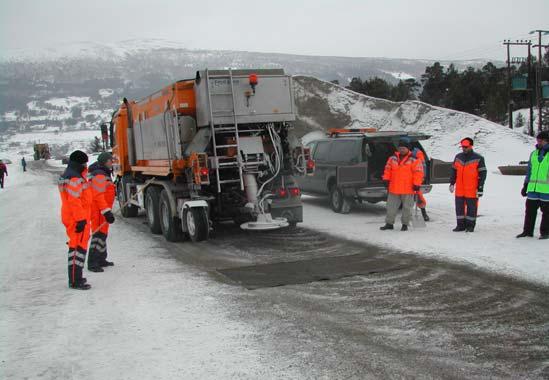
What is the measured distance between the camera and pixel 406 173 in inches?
411

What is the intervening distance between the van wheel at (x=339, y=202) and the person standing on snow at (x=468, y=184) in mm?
3472

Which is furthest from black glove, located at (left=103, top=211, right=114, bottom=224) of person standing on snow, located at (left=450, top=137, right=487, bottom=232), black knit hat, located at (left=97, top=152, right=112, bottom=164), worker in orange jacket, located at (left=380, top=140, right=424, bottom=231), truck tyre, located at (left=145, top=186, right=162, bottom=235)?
person standing on snow, located at (left=450, top=137, right=487, bottom=232)

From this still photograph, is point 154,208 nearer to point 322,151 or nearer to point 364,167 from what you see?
point 364,167

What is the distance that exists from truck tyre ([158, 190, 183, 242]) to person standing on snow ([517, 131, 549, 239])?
20.0 feet

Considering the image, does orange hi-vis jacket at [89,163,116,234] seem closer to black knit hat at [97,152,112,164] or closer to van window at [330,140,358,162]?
black knit hat at [97,152,112,164]

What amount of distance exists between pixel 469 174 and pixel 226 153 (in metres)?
4.47

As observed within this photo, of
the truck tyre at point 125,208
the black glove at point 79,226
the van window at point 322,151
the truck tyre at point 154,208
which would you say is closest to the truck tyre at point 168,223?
the truck tyre at point 154,208

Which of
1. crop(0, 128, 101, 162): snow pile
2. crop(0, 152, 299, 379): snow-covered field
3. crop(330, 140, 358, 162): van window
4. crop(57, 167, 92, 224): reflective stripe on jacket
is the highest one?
crop(0, 128, 101, 162): snow pile

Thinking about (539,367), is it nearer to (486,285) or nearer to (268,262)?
(486,285)

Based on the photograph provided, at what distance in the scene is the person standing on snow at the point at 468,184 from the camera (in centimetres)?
987

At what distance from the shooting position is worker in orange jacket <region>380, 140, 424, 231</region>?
10.4 m

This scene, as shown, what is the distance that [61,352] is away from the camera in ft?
16.2

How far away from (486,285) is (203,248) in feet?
16.3

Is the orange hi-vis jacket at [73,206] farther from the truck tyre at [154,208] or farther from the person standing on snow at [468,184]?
the person standing on snow at [468,184]
